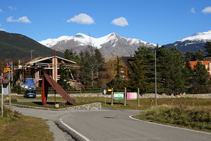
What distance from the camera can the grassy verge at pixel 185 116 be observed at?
40.1 feet

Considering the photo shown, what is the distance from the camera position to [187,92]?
233 ft

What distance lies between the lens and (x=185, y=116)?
13.8m

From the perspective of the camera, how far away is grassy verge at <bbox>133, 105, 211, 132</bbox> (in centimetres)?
1221

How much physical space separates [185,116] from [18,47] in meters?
159

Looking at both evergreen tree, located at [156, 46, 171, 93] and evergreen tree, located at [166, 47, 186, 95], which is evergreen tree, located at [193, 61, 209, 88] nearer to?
evergreen tree, located at [166, 47, 186, 95]

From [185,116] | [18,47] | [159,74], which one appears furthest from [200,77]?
[18,47]

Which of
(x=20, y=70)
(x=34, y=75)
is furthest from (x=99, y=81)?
(x=20, y=70)

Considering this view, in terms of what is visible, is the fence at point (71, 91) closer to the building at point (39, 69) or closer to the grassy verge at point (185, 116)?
the building at point (39, 69)

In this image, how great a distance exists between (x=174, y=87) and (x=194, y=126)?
5703cm

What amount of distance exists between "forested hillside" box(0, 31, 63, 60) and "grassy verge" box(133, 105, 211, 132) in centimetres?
12634

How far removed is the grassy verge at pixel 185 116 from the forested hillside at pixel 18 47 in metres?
126

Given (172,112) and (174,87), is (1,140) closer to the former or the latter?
(172,112)

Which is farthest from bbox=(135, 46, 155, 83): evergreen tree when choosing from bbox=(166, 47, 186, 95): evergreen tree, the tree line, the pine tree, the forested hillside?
the forested hillside

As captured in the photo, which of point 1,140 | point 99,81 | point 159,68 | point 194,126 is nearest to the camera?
point 1,140
